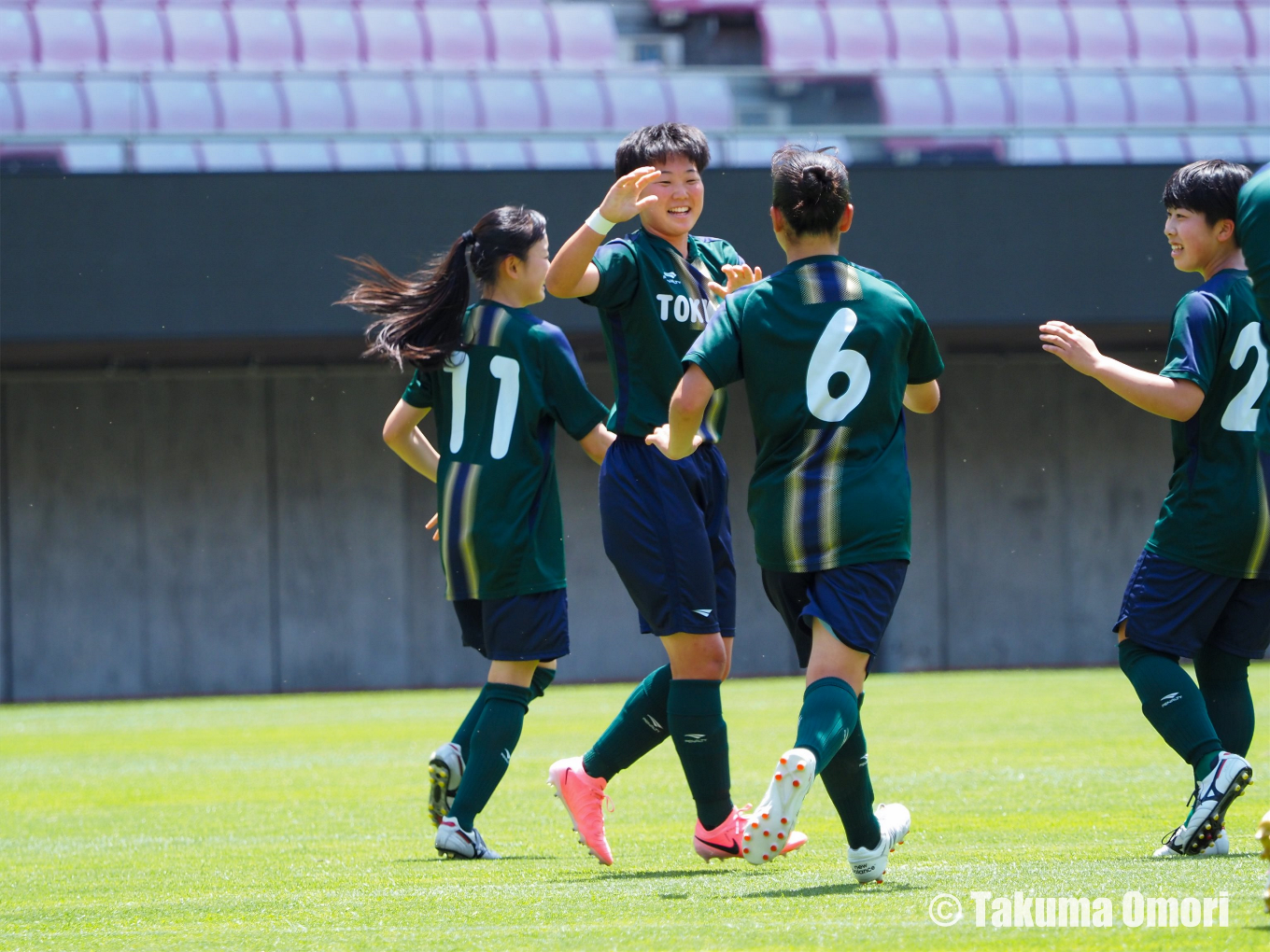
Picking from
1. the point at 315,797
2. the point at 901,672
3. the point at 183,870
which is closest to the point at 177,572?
the point at 901,672

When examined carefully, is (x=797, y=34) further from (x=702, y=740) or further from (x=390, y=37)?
(x=702, y=740)

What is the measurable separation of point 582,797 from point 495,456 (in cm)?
103

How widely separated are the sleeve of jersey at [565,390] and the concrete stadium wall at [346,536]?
11.9 meters

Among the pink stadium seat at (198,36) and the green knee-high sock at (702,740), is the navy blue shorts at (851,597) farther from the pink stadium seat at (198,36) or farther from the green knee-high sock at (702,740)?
the pink stadium seat at (198,36)

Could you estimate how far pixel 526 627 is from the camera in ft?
14.7

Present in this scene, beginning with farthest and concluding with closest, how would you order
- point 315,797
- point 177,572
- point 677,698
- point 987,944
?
1. point 177,572
2. point 315,797
3. point 677,698
4. point 987,944

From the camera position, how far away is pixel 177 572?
16.3m

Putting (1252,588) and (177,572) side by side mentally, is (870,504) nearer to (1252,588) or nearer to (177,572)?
(1252,588)

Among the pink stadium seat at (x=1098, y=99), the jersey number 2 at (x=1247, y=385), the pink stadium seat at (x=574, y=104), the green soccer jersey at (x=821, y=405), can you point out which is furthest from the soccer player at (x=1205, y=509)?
the pink stadium seat at (x=1098, y=99)

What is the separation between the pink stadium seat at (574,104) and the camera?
14.1 meters

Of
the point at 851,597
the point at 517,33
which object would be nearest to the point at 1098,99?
the point at 517,33

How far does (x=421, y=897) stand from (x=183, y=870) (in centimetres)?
108

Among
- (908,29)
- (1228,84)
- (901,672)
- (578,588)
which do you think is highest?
(908,29)

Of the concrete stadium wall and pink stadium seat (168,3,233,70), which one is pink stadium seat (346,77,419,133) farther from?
pink stadium seat (168,3,233,70)
